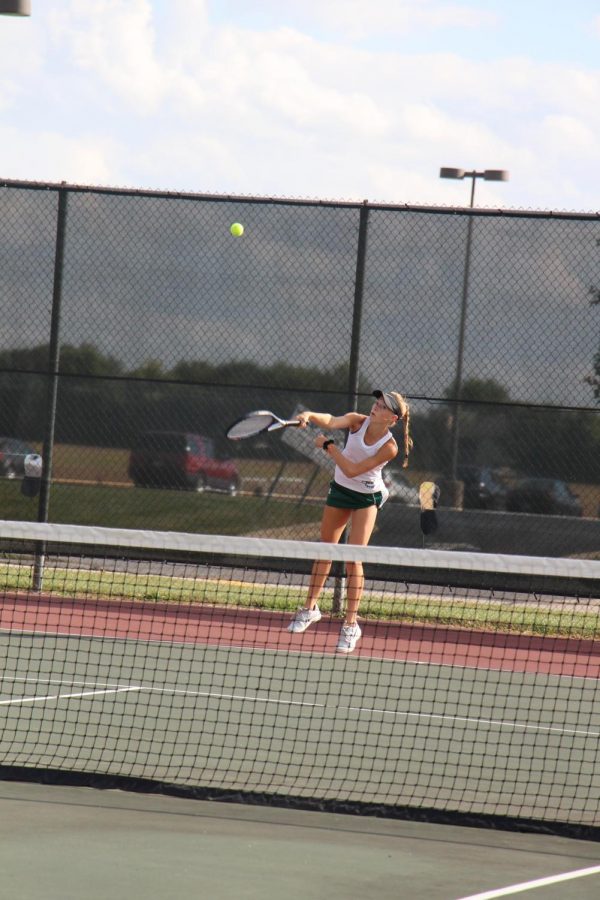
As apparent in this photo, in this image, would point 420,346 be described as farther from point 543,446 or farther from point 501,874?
point 501,874

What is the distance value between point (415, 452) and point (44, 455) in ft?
8.29

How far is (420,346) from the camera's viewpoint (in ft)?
32.0

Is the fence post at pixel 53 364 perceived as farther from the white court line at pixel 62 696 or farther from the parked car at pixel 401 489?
the white court line at pixel 62 696

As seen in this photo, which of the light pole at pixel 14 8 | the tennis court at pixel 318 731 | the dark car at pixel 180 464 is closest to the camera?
the tennis court at pixel 318 731

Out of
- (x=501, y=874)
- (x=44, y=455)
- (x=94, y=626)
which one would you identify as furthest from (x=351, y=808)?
(x=44, y=455)

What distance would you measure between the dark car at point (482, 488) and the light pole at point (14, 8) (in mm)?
3894

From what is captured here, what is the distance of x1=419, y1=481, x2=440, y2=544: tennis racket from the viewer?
9.66 metres

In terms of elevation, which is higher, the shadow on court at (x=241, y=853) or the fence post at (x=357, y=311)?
the fence post at (x=357, y=311)

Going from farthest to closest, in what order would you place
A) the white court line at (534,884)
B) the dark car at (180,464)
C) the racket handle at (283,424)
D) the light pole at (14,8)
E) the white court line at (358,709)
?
the dark car at (180,464) < the light pole at (14,8) < the racket handle at (283,424) < the white court line at (358,709) < the white court line at (534,884)

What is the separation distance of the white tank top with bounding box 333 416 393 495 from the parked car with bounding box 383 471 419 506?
6.78ft

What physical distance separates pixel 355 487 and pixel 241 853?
12.1 ft

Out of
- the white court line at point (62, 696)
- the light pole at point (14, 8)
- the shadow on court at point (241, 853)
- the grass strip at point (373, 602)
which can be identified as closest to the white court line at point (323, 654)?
the grass strip at point (373, 602)

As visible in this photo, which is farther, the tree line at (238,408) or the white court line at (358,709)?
the tree line at (238,408)

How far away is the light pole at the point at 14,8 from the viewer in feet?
27.2
